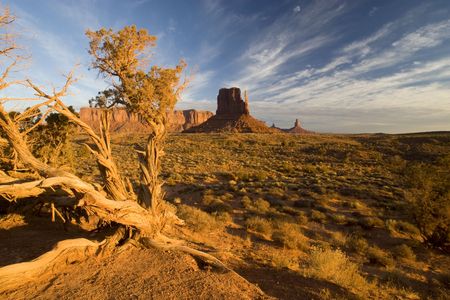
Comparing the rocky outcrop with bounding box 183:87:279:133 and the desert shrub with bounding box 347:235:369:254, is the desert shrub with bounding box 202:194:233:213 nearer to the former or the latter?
the desert shrub with bounding box 347:235:369:254

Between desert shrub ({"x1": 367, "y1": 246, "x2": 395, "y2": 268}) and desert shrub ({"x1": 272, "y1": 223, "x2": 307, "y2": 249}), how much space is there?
2.24 m

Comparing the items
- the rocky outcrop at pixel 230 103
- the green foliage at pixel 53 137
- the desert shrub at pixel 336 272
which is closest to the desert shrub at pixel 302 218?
the desert shrub at pixel 336 272

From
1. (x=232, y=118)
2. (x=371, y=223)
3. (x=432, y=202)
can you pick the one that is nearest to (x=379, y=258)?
(x=371, y=223)

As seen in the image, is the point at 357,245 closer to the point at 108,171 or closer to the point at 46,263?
the point at 108,171

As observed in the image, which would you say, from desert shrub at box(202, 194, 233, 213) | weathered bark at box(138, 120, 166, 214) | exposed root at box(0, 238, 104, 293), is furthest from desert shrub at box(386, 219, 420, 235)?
exposed root at box(0, 238, 104, 293)

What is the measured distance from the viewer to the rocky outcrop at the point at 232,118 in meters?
101

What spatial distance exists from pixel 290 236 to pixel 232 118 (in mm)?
110629

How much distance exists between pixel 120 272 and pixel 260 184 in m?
14.7

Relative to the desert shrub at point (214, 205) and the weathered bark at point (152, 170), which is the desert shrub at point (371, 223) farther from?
the weathered bark at point (152, 170)

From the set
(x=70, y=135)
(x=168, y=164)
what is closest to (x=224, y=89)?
(x=168, y=164)

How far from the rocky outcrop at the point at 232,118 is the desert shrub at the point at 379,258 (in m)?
86.3

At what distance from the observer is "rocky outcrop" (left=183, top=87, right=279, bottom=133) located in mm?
100812

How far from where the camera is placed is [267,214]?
12.8m

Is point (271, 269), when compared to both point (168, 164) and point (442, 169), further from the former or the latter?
point (168, 164)
